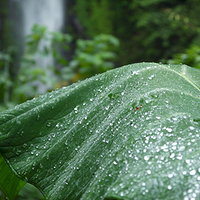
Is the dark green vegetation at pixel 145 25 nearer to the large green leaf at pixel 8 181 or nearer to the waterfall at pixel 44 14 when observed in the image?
the waterfall at pixel 44 14

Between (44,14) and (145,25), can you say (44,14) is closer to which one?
(44,14)

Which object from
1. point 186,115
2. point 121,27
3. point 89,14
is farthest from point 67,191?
point 89,14

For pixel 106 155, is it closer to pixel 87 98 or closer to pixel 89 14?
pixel 87 98

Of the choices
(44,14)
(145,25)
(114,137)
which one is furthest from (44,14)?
(114,137)

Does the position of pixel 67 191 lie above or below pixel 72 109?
below

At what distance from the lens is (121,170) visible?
50cm

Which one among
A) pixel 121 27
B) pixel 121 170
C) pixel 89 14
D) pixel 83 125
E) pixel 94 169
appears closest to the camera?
pixel 121 170

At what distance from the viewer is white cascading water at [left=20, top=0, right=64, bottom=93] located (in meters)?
6.78

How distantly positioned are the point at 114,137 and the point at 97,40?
3.38m

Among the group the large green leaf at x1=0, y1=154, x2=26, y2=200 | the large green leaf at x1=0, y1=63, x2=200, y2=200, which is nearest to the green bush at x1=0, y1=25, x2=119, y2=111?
the large green leaf at x1=0, y1=154, x2=26, y2=200

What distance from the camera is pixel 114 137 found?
24.3 inches

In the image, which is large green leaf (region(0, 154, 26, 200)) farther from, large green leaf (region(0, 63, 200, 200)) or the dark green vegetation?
the dark green vegetation

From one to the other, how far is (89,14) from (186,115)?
6019 mm

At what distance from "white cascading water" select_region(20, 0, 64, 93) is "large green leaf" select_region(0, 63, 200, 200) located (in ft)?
20.6
